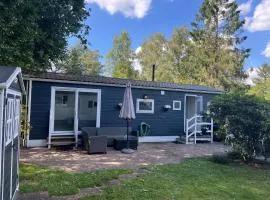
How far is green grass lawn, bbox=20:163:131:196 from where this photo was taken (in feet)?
17.7

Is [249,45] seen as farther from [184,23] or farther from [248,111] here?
[248,111]

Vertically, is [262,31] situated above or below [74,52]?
above

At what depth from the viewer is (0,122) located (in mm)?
3236

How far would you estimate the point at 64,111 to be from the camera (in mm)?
10781

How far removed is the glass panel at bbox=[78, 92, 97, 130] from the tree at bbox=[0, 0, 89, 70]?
230 centimetres

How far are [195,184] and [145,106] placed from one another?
6812 millimetres

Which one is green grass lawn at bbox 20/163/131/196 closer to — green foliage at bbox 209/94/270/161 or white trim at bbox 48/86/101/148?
white trim at bbox 48/86/101/148

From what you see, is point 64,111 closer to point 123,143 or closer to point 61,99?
point 61,99

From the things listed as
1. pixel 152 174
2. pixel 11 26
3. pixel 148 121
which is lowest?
pixel 152 174

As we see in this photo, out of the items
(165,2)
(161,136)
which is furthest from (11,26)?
(165,2)

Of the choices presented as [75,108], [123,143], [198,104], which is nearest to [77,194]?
[123,143]

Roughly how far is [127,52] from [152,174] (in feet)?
97.2

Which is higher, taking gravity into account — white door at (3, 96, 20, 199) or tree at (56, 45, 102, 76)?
tree at (56, 45, 102, 76)

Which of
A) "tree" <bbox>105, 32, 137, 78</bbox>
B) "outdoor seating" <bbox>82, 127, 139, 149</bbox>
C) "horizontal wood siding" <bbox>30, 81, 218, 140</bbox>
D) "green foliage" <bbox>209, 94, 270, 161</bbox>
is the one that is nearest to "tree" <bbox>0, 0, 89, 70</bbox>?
"horizontal wood siding" <bbox>30, 81, 218, 140</bbox>
